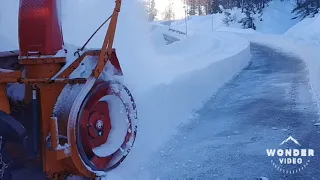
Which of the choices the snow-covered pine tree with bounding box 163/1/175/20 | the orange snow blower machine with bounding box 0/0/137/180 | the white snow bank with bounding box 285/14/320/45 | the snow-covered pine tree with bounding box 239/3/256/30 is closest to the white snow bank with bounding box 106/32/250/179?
the orange snow blower machine with bounding box 0/0/137/180

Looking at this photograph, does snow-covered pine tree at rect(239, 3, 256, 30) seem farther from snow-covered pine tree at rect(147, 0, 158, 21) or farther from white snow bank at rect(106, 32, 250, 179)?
white snow bank at rect(106, 32, 250, 179)

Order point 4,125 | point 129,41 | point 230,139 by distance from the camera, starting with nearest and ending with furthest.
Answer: point 4,125 → point 230,139 → point 129,41

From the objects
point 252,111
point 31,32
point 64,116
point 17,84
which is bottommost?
point 252,111

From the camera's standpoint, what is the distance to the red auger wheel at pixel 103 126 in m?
3.13

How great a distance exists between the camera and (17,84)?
3.35m

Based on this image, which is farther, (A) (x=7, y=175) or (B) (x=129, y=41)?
(B) (x=129, y=41)

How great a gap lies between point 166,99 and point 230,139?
6.63 feet

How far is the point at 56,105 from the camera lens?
3.18m

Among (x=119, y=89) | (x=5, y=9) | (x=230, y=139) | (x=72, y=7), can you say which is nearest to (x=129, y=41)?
(x=72, y=7)

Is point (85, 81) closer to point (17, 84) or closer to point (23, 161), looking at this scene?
point (17, 84)

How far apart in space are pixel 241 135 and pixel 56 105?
134 inches

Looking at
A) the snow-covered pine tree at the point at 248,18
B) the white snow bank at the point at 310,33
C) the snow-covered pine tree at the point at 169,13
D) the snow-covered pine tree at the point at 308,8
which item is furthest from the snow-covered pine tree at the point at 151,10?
the snow-covered pine tree at the point at 169,13

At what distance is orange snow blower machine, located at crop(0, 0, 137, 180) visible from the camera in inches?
120

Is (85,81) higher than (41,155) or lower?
higher
